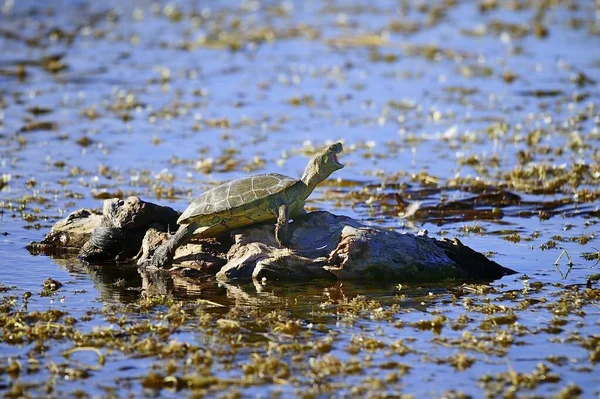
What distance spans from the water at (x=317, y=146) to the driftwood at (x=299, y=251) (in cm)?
22

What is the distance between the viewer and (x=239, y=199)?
31.0 feet

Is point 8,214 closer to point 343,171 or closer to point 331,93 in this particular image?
point 343,171

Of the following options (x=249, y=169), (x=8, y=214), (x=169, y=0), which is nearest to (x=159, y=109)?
(x=249, y=169)

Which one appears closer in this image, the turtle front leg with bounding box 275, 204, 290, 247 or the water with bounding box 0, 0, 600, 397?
the water with bounding box 0, 0, 600, 397

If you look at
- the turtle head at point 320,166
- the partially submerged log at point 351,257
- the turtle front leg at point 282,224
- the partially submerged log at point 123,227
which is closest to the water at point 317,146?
the partially submerged log at point 351,257

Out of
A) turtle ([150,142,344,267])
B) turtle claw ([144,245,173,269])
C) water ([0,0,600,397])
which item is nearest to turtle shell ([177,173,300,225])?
turtle ([150,142,344,267])

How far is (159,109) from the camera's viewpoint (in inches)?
745

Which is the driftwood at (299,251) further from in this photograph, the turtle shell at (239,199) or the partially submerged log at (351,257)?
the turtle shell at (239,199)

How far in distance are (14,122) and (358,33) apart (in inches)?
438

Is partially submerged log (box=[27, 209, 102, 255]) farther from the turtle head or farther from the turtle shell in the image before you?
the turtle head

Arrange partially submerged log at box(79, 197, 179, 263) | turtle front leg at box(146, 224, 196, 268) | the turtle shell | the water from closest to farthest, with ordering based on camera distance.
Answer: the water
the turtle shell
turtle front leg at box(146, 224, 196, 268)
partially submerged log at box(79, 197, 179, 263)

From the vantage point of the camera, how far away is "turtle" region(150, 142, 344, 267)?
372 inches

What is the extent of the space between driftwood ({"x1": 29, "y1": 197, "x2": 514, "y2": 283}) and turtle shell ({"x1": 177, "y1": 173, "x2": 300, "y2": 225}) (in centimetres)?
40

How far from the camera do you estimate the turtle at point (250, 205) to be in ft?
31.0
